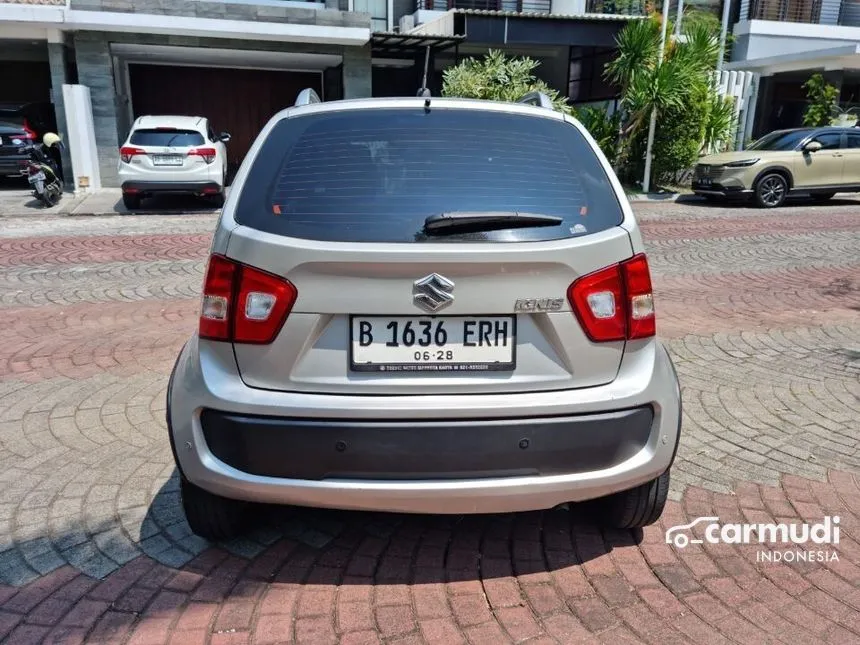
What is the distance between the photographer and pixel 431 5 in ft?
74.5

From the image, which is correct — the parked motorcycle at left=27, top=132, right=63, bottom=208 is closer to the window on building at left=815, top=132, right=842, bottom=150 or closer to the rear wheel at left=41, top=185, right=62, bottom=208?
the rear wheel at left=41, top=185, right=62, bottom=208

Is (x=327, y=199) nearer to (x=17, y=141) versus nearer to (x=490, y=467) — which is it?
(x=490, y=467)

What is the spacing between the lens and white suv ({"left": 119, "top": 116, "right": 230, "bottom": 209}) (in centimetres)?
1305

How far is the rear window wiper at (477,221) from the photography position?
2.33m

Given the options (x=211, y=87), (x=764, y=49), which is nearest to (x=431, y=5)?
(x=211, y=87)

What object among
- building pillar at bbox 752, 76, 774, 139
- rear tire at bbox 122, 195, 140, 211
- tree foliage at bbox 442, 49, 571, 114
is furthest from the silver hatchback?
building pillar at bbox 752, 76, 774, 139

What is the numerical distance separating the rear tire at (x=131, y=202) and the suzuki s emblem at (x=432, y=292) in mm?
12688

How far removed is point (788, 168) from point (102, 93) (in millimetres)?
15445

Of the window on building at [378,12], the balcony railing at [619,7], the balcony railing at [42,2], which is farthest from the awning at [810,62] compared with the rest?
the balcony railing at [42,2]

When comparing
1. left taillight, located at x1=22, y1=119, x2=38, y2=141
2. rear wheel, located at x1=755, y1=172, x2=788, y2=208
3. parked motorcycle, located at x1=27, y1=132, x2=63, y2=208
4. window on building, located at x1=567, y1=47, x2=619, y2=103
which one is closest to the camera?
parked motorcycle, located at x1=27, y1=132, x2=63, y2=208

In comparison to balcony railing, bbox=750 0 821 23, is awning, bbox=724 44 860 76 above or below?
below

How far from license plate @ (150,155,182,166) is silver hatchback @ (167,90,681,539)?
1166cm

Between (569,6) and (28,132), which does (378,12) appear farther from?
(28,132)

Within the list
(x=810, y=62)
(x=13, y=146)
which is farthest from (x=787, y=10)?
(x=13, y=146)
